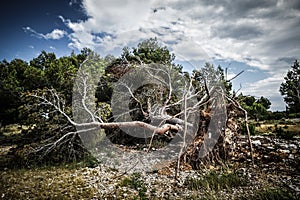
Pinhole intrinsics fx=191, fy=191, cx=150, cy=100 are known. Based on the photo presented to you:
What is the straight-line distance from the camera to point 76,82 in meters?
7.11

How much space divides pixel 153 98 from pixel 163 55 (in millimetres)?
2464

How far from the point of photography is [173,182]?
4.29 m

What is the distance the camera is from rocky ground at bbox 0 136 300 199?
3.53m

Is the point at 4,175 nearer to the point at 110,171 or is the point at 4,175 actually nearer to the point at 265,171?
the point at 110,171

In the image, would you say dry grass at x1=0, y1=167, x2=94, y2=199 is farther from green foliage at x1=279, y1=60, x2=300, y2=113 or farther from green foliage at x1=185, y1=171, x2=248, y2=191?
green foliage at x1=279, y1=60, x2=300, y2=113

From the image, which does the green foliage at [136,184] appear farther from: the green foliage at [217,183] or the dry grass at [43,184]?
the green foliage at [217,183]

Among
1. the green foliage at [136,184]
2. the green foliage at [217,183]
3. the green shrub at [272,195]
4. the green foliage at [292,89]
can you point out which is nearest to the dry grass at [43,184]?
the green foliage at [136,184]

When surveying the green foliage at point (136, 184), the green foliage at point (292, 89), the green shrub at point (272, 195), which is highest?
the green foliage at point (292, 89)

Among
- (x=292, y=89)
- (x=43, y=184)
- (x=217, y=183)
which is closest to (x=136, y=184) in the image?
(x=217, y=183)

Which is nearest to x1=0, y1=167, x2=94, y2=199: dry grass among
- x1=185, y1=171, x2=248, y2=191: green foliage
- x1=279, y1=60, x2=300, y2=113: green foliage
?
x1=185, y1=171, x2=248, y2=191: green foliage

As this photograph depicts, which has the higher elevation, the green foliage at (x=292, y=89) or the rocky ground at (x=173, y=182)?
the green foliage at (x=292, y=89)

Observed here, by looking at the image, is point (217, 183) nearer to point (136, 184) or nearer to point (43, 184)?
point (136, 184)

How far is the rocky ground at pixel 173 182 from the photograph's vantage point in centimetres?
353

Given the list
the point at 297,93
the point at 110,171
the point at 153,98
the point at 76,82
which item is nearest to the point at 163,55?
the point at 153,98
